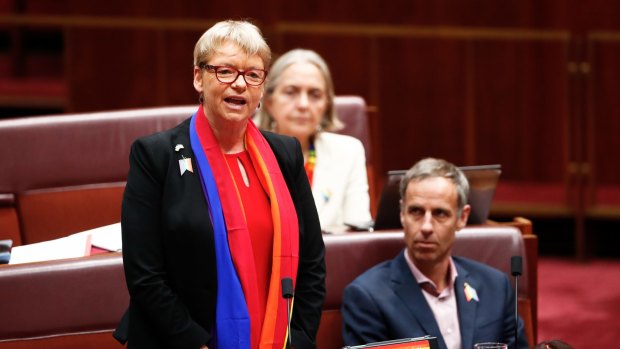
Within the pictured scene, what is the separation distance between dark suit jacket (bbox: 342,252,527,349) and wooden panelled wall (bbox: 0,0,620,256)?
180 cm

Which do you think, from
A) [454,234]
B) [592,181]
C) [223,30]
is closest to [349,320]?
[454,234]

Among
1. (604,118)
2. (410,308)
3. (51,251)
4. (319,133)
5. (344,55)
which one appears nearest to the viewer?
(410,308)

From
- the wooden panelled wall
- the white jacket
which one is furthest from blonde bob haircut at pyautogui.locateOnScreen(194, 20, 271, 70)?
the wooden panelled wall

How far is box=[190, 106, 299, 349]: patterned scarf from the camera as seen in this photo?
167 cm

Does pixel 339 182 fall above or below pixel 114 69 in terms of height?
below

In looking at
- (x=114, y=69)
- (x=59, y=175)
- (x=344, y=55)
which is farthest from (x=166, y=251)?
(x=114, y=69)

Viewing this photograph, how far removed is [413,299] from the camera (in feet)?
7.17

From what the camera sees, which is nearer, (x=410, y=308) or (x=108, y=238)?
(x=410, y=308)

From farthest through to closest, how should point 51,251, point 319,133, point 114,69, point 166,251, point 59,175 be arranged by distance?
point 114,69
point 319,133
point 59,175
point 51,251
point 166,251

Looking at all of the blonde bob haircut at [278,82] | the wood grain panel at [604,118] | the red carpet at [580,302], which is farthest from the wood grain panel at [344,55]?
the blonde bob haircut at [278,82]

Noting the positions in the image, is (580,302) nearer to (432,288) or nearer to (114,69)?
(432,288)

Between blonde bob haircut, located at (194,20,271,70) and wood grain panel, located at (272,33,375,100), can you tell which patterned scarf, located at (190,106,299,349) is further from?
wood grain panel, located at (272,33,375,100)

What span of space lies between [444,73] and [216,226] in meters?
2.72

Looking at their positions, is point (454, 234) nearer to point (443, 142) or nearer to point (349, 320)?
point (349, 320)
